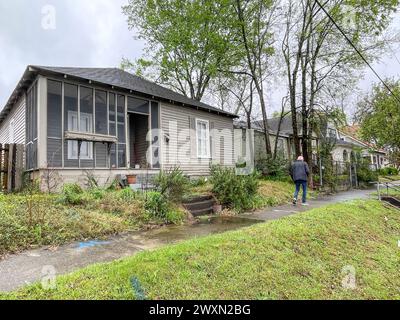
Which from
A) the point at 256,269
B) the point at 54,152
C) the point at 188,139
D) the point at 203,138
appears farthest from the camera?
the point at 203,138

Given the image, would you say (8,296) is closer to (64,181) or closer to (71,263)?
(71,263)

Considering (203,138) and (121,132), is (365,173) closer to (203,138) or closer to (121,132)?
(203,138)

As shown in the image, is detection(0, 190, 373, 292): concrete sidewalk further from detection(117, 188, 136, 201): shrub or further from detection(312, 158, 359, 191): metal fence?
detection(312, 158, 359, 191): metal fence

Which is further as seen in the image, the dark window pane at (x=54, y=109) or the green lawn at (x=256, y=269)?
the dark window pane at (x=54, y=109)

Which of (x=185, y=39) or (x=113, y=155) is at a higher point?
(x=185, y=39)

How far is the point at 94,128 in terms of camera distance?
998cm

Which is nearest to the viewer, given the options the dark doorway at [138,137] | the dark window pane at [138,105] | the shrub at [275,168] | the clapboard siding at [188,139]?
the dark window pane at [138,105]

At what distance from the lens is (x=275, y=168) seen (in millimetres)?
16719

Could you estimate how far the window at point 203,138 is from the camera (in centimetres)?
1435

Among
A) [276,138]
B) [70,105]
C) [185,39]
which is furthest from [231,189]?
[185,39]

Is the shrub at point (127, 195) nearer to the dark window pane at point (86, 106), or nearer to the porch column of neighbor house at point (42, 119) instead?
the porch column of neighbor house at point (42, 119)

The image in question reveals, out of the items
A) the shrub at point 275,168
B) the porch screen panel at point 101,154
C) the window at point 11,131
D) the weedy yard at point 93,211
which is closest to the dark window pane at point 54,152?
the porch screen panel at point 101,154

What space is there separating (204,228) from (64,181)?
191 inches

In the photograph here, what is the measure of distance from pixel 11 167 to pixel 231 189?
7.07m
